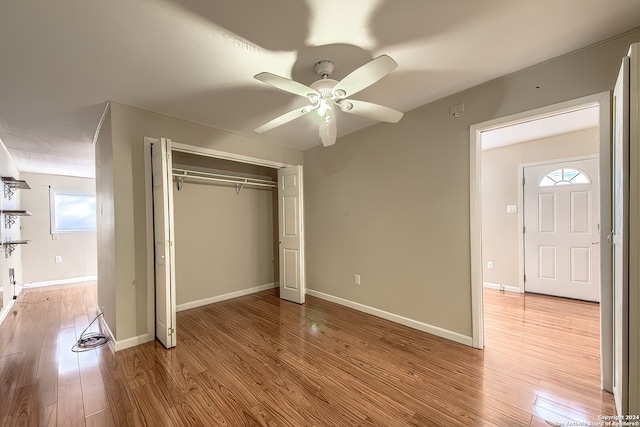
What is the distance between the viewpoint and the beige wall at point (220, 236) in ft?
12.6

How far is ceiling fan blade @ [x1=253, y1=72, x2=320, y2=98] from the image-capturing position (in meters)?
1.62

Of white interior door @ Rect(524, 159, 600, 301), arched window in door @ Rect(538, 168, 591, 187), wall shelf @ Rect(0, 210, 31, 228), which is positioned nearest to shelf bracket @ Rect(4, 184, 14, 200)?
wall shelf @ Rect(0, 210, 31, 228)

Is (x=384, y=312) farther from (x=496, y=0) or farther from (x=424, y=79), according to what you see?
(x=496, y=0)

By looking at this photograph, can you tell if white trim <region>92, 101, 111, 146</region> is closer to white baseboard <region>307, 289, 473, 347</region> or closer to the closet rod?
the closet rod

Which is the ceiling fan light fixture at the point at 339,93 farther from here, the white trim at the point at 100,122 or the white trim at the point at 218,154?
the white trim at the point at 100,122

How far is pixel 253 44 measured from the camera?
5.90 ft

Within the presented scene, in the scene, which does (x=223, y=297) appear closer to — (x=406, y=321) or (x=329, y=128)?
(x=406, y=321)

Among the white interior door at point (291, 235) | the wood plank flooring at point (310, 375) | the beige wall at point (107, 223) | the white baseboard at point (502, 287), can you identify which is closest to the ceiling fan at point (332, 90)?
the white interior door at point (291, 235)

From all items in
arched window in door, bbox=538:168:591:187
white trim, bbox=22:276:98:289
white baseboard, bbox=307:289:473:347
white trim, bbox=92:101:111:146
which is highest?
white trim, bbox=92:101:111:146

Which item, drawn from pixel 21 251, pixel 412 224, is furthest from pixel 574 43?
pixel 21 251

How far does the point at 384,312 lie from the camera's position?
3.29 meters

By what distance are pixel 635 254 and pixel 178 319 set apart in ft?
13.8

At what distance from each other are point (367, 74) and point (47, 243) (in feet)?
24.0

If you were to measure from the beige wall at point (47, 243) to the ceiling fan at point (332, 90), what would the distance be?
6.06 meters
